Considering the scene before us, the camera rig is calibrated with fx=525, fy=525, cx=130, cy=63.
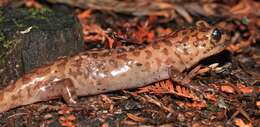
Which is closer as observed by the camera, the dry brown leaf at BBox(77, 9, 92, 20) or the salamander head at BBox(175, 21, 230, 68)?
the salamander head at BBox(175, 21, 230, 68)

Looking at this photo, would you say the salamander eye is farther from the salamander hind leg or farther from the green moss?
the green moss

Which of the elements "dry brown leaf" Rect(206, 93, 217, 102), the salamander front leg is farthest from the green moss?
"dry brown leaf" Rect(206, 93, 217, 102)

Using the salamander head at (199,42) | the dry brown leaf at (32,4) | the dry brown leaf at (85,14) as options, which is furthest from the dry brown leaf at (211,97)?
the dry brown leaf at (32,4)

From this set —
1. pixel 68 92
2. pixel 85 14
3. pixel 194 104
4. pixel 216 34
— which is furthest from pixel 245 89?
pixel 85 14

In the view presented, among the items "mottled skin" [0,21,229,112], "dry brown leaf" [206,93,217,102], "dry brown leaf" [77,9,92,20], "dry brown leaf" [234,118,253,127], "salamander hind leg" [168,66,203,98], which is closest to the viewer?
"dry brown leaf" [234,118,253,127]

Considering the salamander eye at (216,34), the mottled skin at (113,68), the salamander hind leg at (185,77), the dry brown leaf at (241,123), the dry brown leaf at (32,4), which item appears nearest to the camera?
the dry brown leaf at (241,123)

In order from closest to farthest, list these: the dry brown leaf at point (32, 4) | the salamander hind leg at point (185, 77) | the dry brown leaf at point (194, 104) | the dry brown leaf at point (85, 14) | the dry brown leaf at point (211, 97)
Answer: the dry brown leaf at point (194, 104) < the dry brown leaf at point (211, 97) < the salamander hind leg at point (185, 77) < the dry brown leaf at point (85, 14) < the dry brown leaf at point (32, 4)

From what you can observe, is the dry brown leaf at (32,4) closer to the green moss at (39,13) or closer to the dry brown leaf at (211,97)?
the green moss at (39,13)
